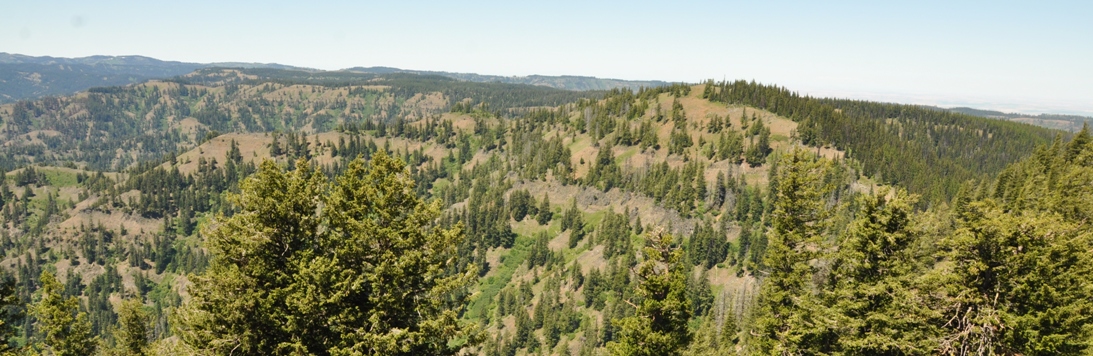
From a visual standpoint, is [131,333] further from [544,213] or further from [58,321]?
[544,213]

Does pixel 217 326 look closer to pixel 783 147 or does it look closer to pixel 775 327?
pixel 775 327

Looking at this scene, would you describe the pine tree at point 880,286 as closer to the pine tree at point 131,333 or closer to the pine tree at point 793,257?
the pine tree at point 793,257

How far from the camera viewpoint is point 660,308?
79.8ft

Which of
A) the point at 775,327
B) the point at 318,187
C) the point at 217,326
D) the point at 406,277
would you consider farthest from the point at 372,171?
the point at 775,327

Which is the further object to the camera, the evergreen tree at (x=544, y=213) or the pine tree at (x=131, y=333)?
the evergreen tree at (x=544, y=213)

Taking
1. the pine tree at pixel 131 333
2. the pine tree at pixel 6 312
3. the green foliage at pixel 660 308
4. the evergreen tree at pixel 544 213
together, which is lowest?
the evergreen tree at pixel 544 213

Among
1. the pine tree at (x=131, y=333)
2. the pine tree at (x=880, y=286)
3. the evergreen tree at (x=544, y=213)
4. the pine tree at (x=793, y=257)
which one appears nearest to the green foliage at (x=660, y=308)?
the pine tree at (x=793, y=257)

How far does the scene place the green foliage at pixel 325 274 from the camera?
68.8 feet

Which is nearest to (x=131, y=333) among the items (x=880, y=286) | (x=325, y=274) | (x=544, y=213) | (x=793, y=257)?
(x=325, y=274)

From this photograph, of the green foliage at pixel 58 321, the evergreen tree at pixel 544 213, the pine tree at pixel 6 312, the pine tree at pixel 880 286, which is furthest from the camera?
the evergreen tree at pixel 544 213

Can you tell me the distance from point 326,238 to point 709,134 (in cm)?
18941

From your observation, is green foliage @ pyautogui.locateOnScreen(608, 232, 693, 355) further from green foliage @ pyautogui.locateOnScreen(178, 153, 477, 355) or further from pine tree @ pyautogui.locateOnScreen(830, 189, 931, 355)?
green foliage @ pyautogui.locateOnScreen(178, 153, 477, 355)

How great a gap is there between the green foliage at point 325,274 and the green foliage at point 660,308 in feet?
29.0

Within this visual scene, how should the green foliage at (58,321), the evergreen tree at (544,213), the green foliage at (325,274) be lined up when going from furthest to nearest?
the evergreen tree at (544,213)
the green foliage at (58,321)
the green foliage at (325,274)
